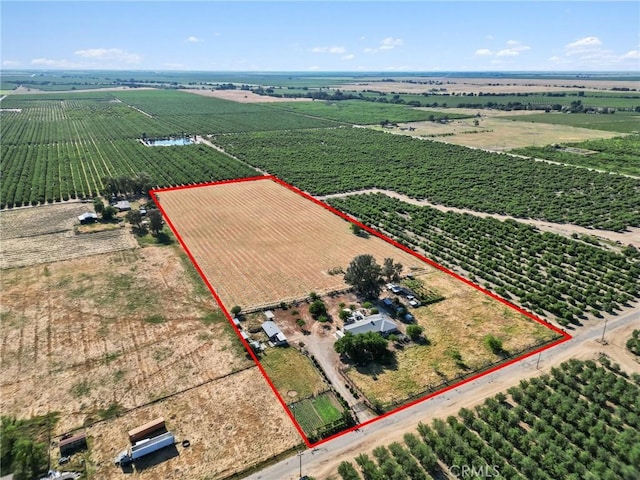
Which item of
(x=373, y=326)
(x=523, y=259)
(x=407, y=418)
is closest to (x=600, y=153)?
(x=523, y=259)

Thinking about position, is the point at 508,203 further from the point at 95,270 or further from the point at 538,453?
the point at 95,270

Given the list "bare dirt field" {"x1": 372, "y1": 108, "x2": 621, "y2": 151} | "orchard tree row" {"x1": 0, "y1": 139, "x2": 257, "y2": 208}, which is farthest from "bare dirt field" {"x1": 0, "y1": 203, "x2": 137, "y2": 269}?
"bare dirt field" {"x1": 372, "y1": 108, "x2": 621, "y2": 151}

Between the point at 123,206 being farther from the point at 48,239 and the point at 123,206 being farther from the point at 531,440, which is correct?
the point at 531,440

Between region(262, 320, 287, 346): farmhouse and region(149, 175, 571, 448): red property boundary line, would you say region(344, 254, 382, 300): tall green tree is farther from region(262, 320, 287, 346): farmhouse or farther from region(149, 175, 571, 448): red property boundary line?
region(149, 175, 571, 448): red property boundary line

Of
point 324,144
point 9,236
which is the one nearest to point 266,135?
point 324,144

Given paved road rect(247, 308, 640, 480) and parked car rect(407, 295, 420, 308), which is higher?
parked car rect(407, 295, 420, 308)

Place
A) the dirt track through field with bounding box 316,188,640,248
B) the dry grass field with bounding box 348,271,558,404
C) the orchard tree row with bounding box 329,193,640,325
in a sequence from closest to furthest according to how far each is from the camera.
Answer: the dry grass field with bounding box 348,271,558,404 → the orchard tree row with bounding box 329,193,640,325 → the dirt track through field with bounding box 316,188,640,248
